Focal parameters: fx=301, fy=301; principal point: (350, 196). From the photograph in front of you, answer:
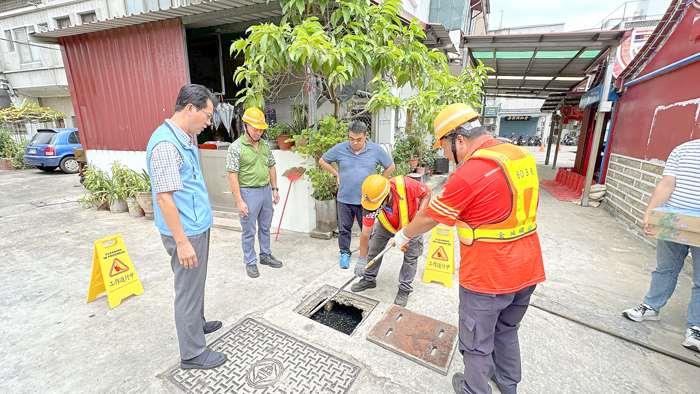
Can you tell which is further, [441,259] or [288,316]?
[441,259]

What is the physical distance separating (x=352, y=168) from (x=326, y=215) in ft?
4.18

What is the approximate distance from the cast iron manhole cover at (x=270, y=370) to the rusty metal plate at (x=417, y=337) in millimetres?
386

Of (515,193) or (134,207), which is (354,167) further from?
(134,207)

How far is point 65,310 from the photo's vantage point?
282 cm

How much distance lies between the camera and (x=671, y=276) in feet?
8.34

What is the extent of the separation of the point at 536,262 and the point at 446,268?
5.31 feet

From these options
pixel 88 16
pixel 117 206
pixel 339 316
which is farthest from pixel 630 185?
pixel 88 16

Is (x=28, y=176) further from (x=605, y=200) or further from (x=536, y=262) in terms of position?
(x=605, y=200)

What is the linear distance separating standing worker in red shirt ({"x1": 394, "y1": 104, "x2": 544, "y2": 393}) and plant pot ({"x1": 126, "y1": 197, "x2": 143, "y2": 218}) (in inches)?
229

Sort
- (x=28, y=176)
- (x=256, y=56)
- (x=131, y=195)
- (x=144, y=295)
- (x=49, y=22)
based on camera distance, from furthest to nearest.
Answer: (x=49, y=22)
(x=28, y=176)
(x=131, y=195)
(x=256, y=56)
(x=144, y=295)

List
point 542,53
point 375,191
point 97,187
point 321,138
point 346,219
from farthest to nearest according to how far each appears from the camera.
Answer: point 542,53
point 97,187
point 321,138
point 346,219
point 375,191

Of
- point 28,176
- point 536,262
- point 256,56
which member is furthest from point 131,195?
point 28,176

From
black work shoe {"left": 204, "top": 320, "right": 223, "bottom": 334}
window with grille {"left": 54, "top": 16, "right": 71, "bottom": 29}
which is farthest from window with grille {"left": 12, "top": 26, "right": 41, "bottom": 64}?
black work shoe {"left": 204, "top": 320, "right": 223, "bottom": 334}

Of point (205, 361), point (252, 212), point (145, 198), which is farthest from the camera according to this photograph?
point (145, 198)
